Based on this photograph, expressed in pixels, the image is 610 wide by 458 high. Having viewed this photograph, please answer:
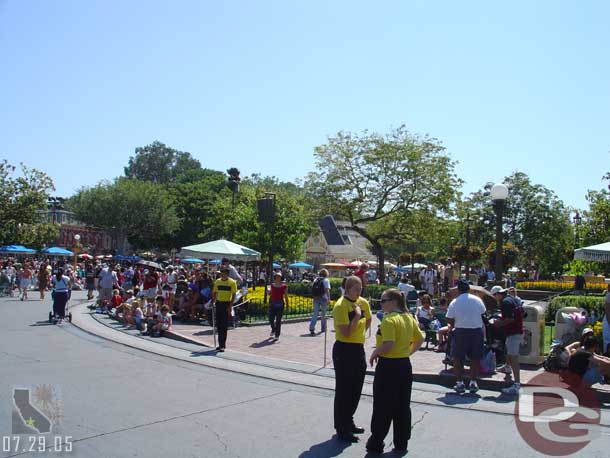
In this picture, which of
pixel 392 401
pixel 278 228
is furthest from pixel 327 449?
pixel 278 228

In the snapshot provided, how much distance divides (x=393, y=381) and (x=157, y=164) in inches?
3880

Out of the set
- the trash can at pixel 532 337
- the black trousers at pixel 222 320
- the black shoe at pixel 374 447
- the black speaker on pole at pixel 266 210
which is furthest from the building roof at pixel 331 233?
the black shoe at pixel 374 447

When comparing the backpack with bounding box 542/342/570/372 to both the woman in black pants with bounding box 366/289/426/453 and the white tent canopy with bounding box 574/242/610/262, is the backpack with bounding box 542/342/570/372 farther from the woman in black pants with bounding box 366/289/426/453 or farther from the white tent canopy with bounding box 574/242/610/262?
the woman in black pants with bounding box 366/289/426/453

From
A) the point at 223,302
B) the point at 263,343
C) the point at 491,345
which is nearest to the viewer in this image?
the point at 491,345

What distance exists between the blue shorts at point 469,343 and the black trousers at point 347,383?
9.32ft

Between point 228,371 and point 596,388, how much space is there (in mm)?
5771

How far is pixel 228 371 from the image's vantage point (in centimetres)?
972

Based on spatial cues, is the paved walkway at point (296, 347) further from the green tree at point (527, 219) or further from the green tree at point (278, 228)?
the green tree at point (527, 219)

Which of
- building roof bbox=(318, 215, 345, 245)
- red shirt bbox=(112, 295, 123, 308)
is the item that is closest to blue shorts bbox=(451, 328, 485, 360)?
red shirt bbox=(112, 295, 123, 308)

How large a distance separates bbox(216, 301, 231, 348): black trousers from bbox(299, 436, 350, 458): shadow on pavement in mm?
5899

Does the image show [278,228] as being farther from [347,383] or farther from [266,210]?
[347,383]

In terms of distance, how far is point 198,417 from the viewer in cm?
666

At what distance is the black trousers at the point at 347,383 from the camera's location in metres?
5.99

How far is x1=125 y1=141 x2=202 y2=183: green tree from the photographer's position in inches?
3898
